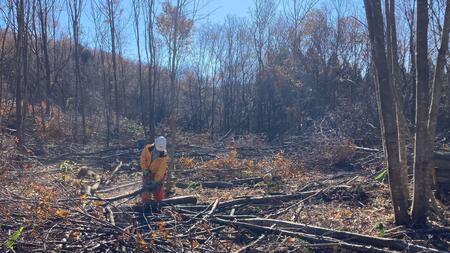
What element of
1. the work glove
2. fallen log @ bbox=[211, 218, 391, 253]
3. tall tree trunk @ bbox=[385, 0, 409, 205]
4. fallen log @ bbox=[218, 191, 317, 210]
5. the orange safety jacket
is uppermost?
tall tree trunk @ bbox=[385, 0, 409, 205]

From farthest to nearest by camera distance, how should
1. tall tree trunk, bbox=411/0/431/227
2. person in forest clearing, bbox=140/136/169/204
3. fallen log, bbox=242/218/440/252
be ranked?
person in forest clearing, bbox=140/136/169/204 < tall tree trunk, bbox=411/0/431/227 < fallen log, bbox=242/218/440/252

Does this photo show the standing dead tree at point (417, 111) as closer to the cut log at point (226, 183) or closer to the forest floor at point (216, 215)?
the forest floor at point (216, 215)

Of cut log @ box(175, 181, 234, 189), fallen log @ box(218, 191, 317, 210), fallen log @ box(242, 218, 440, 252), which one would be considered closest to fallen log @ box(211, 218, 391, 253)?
fallen log @ box(242, 218, 440, 252)

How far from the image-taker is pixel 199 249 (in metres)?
5.63

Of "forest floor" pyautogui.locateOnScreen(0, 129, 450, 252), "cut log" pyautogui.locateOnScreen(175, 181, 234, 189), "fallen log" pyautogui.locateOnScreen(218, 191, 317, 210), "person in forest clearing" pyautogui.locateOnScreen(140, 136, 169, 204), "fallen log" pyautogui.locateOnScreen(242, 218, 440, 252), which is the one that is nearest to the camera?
"fallen log" pyautogui.locateOnScreen(242, 218, 440, 252)

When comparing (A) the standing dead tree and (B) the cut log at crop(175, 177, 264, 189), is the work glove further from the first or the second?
(A) the standing dead tree

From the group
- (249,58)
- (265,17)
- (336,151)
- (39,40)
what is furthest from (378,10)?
(249,58)

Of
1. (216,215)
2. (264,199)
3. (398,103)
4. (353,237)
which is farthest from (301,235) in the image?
(398,103)

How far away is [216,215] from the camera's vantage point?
7023 mm

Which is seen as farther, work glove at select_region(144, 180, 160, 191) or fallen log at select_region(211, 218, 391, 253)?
work glove at select_region(144, 180, 160, 191)

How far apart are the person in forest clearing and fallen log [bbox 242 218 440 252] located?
6.95ft

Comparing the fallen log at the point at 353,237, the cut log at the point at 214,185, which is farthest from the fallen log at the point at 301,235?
the cut log at the point at 214,185

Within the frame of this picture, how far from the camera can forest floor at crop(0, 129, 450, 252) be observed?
570 centimetres

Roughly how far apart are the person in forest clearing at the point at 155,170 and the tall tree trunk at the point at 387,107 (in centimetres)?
373
